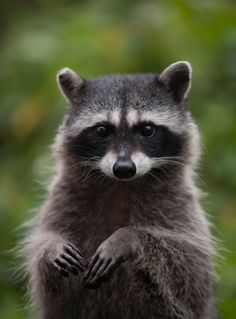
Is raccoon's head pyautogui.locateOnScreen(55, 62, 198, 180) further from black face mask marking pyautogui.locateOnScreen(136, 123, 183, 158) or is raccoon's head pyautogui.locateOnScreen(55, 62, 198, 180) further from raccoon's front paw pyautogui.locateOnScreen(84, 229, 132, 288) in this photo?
raccoon's front paw pyautogui.locateOnScreen(84, 229, 132, 288)

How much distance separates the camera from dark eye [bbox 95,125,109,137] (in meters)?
7.91

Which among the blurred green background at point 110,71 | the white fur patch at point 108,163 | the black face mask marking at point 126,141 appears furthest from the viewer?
the blurred green background at point 110,71

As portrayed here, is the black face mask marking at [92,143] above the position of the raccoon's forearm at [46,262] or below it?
above

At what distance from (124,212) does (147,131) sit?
51 cm

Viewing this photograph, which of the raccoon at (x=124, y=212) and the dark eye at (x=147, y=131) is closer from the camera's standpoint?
the raccoon at (x=124, y=212)

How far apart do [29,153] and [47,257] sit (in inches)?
138

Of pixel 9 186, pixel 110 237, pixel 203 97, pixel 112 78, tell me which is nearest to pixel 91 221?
pixel 110 237

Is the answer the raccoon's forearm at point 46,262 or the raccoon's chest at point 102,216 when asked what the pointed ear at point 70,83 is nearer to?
the raccoon's chest at point 102,216

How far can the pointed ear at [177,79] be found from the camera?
820cm

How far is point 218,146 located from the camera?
10820 millimetres

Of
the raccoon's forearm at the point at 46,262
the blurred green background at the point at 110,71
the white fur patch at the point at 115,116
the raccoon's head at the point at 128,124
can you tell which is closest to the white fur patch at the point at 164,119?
the raccoon's head at the point at 128,124

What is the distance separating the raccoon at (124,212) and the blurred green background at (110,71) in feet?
6.02

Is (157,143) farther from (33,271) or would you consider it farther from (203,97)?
(203,97)

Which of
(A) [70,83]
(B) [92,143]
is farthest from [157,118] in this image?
(A) [70,83]
